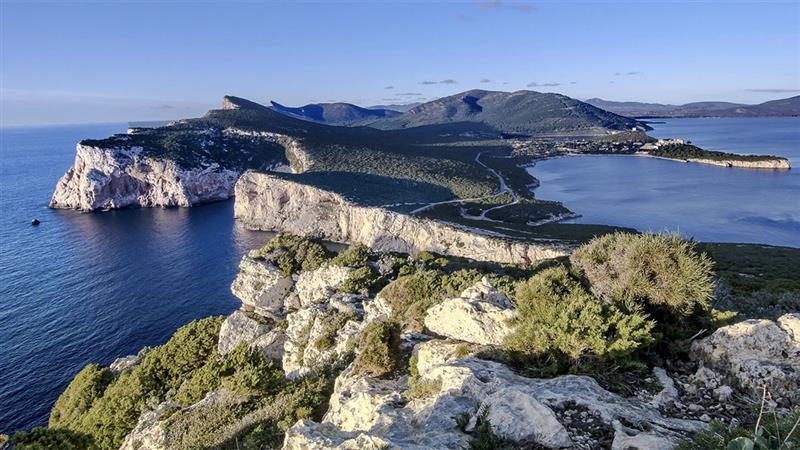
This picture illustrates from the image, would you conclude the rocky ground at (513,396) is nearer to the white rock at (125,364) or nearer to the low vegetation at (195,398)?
the low vegetation at (195,398)

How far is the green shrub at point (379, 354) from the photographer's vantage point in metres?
12.4

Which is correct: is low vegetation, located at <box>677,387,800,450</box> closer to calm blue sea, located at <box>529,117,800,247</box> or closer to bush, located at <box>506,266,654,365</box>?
bush, located at <box>506,266,654,365</box>

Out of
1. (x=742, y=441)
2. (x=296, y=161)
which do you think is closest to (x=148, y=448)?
(x=742, y=441)

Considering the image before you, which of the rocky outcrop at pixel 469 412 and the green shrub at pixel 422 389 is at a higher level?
the rocky outcrop at pixel 469 412

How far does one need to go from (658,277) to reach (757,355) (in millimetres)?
3325

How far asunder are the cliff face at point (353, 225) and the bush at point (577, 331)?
40.8m

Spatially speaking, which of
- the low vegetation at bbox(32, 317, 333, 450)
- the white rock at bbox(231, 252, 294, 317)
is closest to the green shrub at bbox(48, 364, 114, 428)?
the low vegetation at bbox(32, 317, 333, 450)

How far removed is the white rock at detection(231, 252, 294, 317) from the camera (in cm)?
2569

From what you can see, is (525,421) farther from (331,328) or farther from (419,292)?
(331,328)

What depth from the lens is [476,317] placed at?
1300 cm

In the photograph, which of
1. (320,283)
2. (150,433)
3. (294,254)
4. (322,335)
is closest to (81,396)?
(150,433)

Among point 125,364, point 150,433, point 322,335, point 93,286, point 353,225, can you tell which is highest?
point 322,335

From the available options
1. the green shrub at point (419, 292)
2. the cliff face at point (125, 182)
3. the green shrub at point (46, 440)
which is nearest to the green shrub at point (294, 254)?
the green shrub at point (419, 292)

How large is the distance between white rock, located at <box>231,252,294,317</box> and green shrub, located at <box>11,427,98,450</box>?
1007cm
